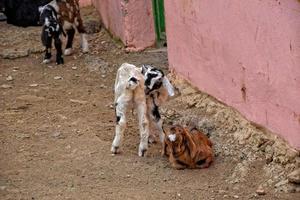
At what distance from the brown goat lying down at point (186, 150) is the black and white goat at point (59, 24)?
365 centimetres

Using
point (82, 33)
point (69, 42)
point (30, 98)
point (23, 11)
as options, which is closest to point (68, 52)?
point (69, 42)

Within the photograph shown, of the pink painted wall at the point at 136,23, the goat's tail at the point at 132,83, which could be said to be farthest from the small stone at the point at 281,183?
the pink painted wall at the point at 136,23

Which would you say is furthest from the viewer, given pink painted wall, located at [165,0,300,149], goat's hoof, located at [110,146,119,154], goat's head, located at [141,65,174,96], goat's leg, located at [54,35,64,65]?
goat's leg, located at [54,35,64,65]

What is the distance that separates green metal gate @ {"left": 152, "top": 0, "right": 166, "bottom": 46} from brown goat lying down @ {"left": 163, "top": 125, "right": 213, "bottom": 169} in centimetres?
375

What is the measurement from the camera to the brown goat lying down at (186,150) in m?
5.96

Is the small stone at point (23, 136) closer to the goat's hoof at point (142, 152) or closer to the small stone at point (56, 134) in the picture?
the small stone at point (56, 134)

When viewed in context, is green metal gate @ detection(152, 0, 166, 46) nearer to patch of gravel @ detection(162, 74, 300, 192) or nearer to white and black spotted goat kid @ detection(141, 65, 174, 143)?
patch of gravel @ detection(162, 74, 300, 192)

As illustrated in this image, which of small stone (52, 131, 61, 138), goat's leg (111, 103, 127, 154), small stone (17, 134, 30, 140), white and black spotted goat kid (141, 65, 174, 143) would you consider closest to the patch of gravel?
white and black spotted goat kid (141, 65, 174, 143)

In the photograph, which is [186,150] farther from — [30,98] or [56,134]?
[30,98]

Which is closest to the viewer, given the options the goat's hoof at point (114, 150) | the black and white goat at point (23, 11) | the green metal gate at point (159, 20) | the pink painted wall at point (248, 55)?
the pink painted wall at point (248, 55)

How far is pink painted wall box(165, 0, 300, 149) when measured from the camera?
5516 millimetres

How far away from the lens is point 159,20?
9.74 meters

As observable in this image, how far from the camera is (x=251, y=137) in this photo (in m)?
→ 6.12

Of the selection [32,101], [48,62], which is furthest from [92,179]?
[48,62]
